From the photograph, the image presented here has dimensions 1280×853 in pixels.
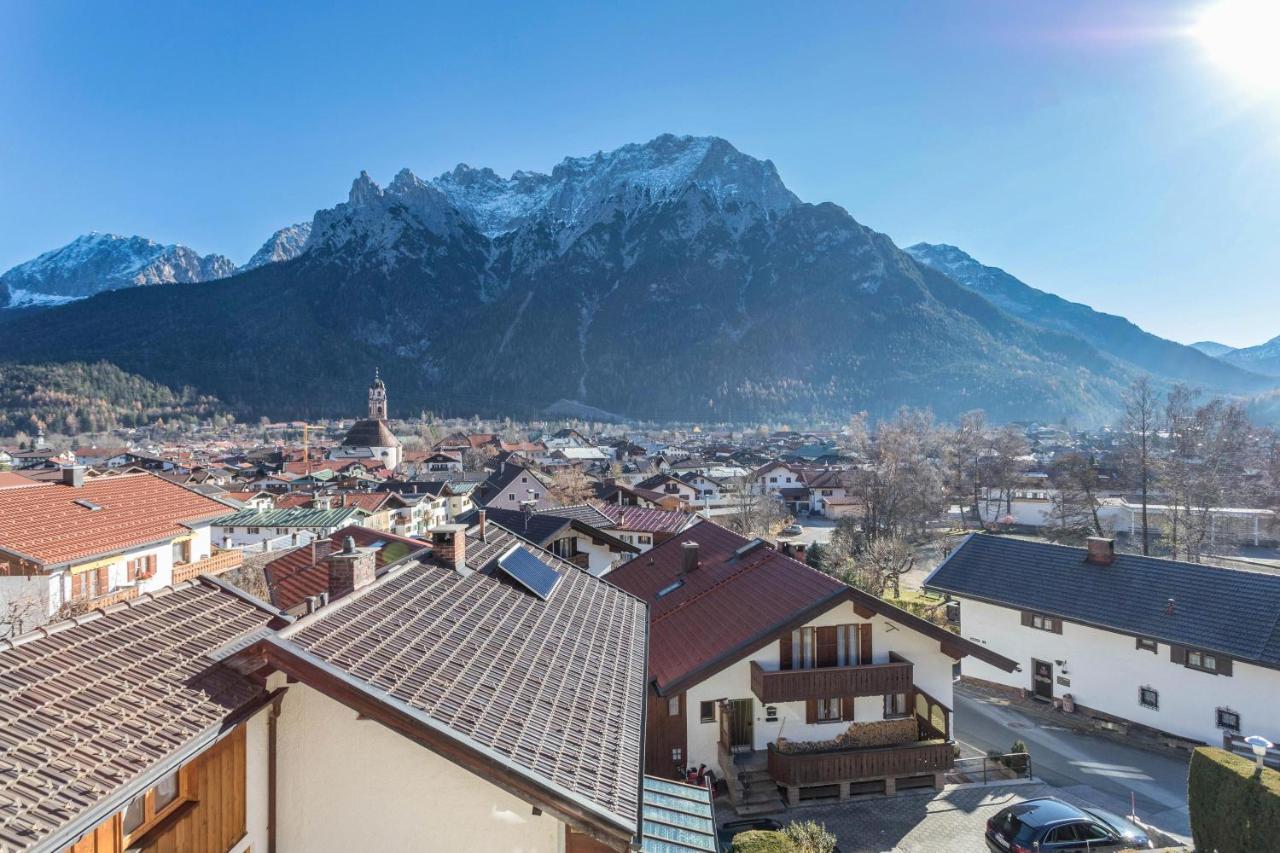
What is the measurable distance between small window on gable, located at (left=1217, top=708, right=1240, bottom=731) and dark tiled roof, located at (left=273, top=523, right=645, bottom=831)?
1935cm

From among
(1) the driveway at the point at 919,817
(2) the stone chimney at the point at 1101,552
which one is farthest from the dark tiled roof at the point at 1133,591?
(1) the driveway at the point at 919,817

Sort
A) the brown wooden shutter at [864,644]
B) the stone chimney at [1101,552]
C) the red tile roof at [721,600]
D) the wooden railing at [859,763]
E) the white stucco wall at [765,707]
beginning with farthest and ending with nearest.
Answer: the stone chimney at [1101,552] → the brown wooden shutter at [864,644] → the white stucco wall at [765,707] → the red tile roof at [721,600] → the wooden railing at [859,763]

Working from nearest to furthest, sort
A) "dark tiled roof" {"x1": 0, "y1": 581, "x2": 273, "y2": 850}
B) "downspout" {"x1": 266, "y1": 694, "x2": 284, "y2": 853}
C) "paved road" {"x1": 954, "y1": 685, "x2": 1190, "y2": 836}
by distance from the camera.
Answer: "dark tiled roof" {"x1": 0, "y1": 581, "x2": 273, "y2": 850} < "downspout" {"x1": 266, "y1": 694, "x2": 284, "y2": 853} < "paved road" {"x1": 954, "y1": 685, "x2": 1190, "y2": 836}

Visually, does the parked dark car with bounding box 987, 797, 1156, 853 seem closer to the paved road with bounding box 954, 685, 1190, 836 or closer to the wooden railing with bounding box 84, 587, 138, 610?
the paved road with bounding box 954, 685, 1190, 836

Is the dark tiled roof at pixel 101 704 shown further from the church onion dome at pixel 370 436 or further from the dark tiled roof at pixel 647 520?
the church onion dome at pixel 370 436

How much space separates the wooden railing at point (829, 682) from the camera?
15930mm

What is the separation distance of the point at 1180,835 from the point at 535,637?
645 inches

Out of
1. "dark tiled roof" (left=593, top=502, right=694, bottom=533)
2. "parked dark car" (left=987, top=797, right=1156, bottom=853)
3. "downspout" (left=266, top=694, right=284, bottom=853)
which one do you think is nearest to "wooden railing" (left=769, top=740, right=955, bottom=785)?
"parked dark car" (left=987, top=797, right=1156, bottom=853)

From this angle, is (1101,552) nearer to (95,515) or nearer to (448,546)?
(448,546)

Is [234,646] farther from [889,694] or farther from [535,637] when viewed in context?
[889,694]

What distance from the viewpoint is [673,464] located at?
104 metres

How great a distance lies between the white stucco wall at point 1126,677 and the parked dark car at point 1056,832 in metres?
8.01

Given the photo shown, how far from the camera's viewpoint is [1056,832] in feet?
43.0

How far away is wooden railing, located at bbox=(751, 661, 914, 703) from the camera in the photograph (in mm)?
15930
